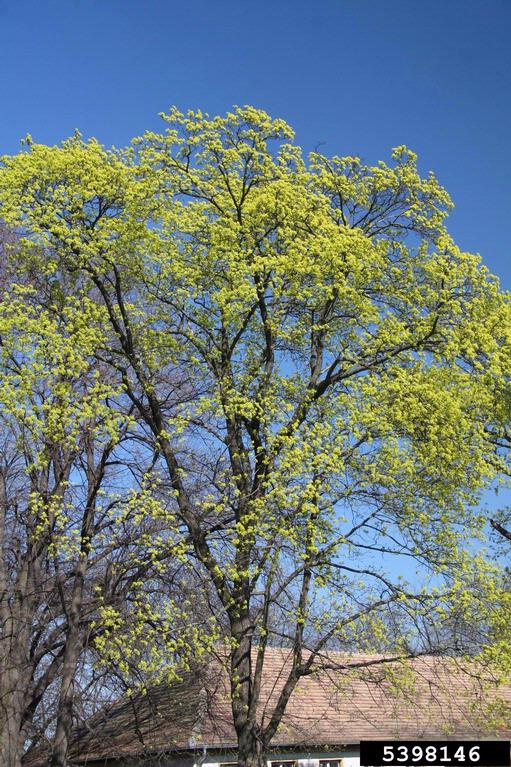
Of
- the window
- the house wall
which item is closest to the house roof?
the house wall

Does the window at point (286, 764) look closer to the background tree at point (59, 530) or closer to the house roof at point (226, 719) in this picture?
the house roof at point (226, 719)

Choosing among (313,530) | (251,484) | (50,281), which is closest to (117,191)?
(50,281)

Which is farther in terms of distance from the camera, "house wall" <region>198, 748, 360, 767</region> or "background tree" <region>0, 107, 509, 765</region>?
"house wall" <region>198, 748, 360, 767</region>

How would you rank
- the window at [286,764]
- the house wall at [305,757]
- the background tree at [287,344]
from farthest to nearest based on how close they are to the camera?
1. the window at [286,764]
2. the house wall at [305,757]
3. the background tree at [287,344]

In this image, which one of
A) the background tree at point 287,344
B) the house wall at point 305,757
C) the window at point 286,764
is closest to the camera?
the background tree at point 287,344

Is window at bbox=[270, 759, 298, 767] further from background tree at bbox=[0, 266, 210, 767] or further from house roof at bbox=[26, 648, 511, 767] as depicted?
background tree at bbox=[0, 266, 210, 767]

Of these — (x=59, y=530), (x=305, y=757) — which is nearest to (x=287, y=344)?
(x=59, y=530)

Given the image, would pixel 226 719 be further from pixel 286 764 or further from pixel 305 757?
pixel 305 757

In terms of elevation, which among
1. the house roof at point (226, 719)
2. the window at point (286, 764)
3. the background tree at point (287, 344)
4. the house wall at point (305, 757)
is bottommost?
the window at point (286, 764)

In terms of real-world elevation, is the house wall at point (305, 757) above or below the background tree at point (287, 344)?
below

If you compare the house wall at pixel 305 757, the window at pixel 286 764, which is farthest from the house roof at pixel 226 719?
the window at pixel 286 764

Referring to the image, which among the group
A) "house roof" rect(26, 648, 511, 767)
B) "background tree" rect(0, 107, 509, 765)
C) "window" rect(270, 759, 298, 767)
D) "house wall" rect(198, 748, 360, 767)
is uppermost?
"background tree" rect(0, 107, 509, 765)

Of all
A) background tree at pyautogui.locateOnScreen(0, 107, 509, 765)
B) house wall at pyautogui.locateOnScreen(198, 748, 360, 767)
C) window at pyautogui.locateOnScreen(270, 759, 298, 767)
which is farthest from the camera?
window at pyautogui.locateOnScreen(270, 759, 298, 767)

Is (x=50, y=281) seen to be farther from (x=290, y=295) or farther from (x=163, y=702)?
(x=163, y=702)
